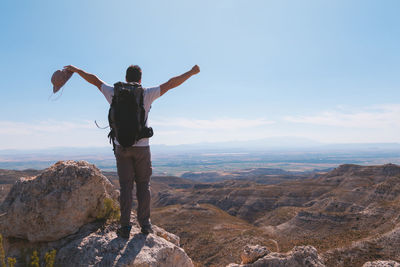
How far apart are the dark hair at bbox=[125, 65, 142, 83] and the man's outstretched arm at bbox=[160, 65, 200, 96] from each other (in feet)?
1.47

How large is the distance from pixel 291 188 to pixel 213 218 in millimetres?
22476

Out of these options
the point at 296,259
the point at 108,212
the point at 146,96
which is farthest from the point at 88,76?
the point at 296,259

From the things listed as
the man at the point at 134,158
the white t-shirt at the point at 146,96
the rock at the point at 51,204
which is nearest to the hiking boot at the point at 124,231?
the man at the point at 134,158

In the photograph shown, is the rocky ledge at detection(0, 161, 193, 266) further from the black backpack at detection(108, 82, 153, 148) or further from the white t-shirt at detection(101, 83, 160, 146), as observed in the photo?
the black backpack at detection(108, 82, 153, 148)

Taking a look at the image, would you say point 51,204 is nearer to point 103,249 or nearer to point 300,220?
point 103,249

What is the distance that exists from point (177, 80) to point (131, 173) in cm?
171

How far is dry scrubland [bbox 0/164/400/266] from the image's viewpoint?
1398cm

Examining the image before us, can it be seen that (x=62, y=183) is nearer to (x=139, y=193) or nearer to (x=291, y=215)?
(x=139, y=193)

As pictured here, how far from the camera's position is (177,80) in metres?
4.28

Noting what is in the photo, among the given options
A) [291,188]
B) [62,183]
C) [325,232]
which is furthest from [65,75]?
[291,188]

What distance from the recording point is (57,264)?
3762 millimetres

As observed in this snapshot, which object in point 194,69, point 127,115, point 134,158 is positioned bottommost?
point 134,158

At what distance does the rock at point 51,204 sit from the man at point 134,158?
77 cm

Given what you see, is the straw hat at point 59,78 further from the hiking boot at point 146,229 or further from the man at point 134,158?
the hiking boot at point 146,229
